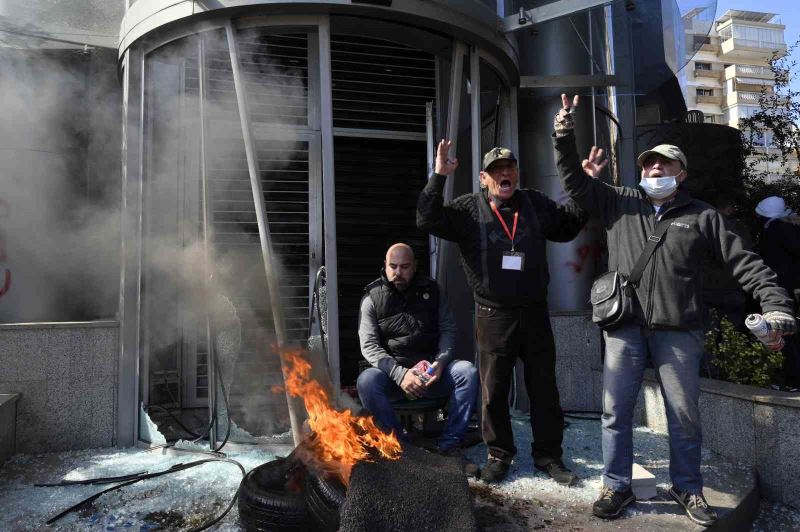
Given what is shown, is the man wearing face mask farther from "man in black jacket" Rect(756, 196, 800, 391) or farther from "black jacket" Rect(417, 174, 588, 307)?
"man in black jacket" Rect(756, 196, 800, 391)

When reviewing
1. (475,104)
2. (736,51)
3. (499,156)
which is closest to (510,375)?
(499,156)

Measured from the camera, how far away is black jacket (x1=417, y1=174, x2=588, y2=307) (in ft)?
11.2

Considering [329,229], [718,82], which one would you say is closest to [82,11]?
[329,229]

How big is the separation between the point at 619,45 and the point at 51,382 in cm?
581

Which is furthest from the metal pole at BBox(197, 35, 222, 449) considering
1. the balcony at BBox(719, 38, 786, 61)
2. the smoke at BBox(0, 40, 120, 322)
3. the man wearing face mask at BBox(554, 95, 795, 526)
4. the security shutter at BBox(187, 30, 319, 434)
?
the balcony at BBox(719, 38, 786, 61)

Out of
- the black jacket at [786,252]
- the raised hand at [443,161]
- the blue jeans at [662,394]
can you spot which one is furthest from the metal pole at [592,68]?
the blue jeans at [662,394]

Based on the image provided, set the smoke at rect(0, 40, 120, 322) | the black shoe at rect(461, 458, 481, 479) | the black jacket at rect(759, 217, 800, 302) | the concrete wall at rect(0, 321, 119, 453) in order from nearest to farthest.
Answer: the black shoe at rect(461, 458, 481, 479) → the concrete wall at rect(0, 321, 119, 453) → the smoke at rect(0, 40, 120, 322) → the black jacket at rect(759, 217, 800, 302)

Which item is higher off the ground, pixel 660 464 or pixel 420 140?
pixel 420 140

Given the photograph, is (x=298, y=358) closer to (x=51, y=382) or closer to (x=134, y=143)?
(x=51, y=382)

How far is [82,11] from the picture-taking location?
203 inches

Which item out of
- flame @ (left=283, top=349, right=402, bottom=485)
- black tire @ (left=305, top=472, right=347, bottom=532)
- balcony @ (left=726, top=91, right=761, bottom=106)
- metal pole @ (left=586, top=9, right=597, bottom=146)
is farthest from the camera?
balcony @ (left=726, top=91, right=761, bottom=106)

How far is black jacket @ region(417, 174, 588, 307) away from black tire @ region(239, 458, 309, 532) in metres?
1.62

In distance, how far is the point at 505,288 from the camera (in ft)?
11.2

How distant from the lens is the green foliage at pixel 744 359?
12.9ft
